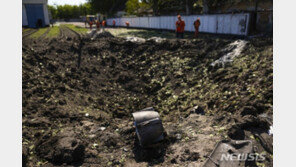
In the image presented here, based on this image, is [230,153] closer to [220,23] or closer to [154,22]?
[220,23]

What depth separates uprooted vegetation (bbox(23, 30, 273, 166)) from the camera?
4.40 m

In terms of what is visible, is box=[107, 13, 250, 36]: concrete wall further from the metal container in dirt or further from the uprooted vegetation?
the metal container in dirt

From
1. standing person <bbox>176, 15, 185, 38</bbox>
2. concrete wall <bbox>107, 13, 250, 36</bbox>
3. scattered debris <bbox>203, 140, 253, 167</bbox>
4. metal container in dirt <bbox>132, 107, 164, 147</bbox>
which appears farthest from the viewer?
standing person <bbox>176, 15, 185, 38</bbox>

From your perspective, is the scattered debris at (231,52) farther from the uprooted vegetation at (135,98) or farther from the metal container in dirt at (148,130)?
the metal container in dirt at (148,130)

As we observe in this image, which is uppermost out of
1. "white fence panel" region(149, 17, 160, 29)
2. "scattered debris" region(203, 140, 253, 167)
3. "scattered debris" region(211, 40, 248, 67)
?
"white fence panel" region(149, 17, 160, 29)

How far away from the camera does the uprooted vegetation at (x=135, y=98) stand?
440 cm

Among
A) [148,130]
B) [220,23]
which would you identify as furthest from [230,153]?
[220,23]

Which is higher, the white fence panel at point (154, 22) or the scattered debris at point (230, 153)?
the white fence panel at point (154, 22)

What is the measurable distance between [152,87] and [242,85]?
13.3 feet

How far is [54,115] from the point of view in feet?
20.7

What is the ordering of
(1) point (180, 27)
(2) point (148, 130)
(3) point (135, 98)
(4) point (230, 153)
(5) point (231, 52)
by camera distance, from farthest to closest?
(1) point (180, 27) → (5) point (231, 52) → (3) point (135, 98) → (2) point (148, 130) → (4) point (230, 153)

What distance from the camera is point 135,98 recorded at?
899 centimetres

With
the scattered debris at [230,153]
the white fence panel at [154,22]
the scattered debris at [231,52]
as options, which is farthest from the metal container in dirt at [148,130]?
the white fence panel at [154,22]

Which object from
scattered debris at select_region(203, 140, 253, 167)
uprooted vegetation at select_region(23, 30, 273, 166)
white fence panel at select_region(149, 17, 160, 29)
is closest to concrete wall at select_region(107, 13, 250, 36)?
white fence panel at select_region(149, 17, 160, 29)
